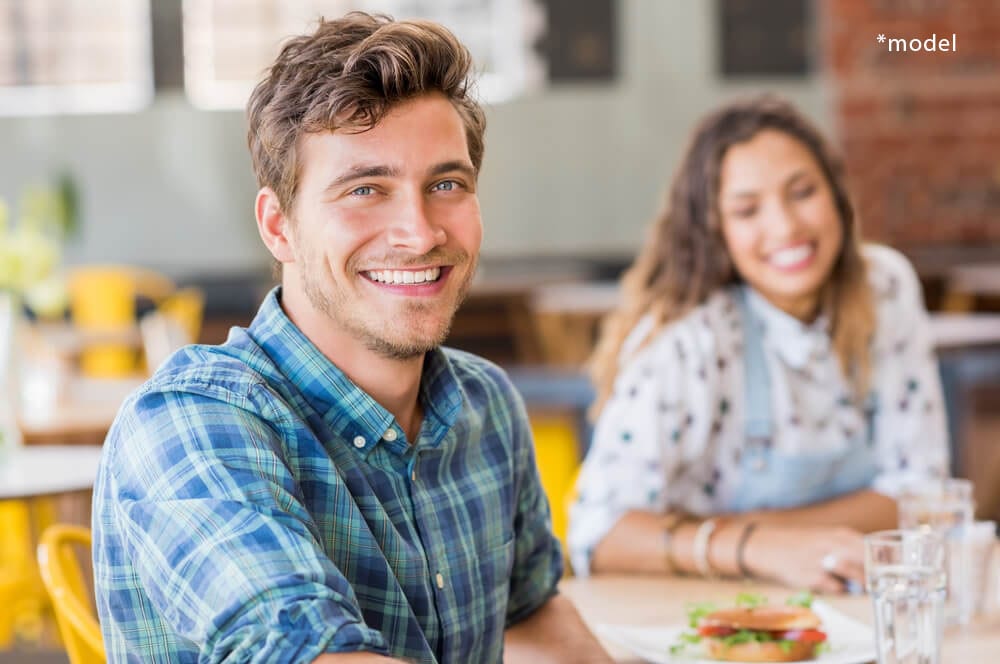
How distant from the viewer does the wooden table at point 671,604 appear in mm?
1497

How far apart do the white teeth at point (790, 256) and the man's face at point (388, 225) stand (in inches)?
40.0

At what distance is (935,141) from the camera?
8.55 m

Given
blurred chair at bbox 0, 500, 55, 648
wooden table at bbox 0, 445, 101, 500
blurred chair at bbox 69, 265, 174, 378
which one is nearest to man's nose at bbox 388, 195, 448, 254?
wooden table at bbox 0, 445, 101, 500

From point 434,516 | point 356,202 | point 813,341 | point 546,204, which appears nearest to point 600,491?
point 813,341

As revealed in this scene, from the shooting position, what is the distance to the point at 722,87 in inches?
365

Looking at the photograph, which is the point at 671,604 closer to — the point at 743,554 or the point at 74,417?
the point at 743,554

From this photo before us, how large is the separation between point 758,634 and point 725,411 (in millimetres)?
761

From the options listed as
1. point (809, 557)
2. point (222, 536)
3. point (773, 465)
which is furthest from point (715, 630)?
point (773, 465)

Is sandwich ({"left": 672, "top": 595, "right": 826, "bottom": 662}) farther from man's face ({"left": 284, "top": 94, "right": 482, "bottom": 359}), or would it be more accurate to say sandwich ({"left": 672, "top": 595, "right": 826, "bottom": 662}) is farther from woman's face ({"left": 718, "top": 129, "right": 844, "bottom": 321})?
woman's face ({"left": 718, "top": 129, "right": 844, "bottom": 321})

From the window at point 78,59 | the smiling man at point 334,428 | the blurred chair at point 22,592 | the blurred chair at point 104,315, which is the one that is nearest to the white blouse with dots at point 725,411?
the smiling man at point 334,428

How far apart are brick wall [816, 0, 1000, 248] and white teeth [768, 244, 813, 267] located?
6.54 m

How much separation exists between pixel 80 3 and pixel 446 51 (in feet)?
28.3

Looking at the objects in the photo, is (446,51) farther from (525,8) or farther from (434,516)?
(525,8)

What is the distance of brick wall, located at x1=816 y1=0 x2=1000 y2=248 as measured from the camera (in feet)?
27.9
